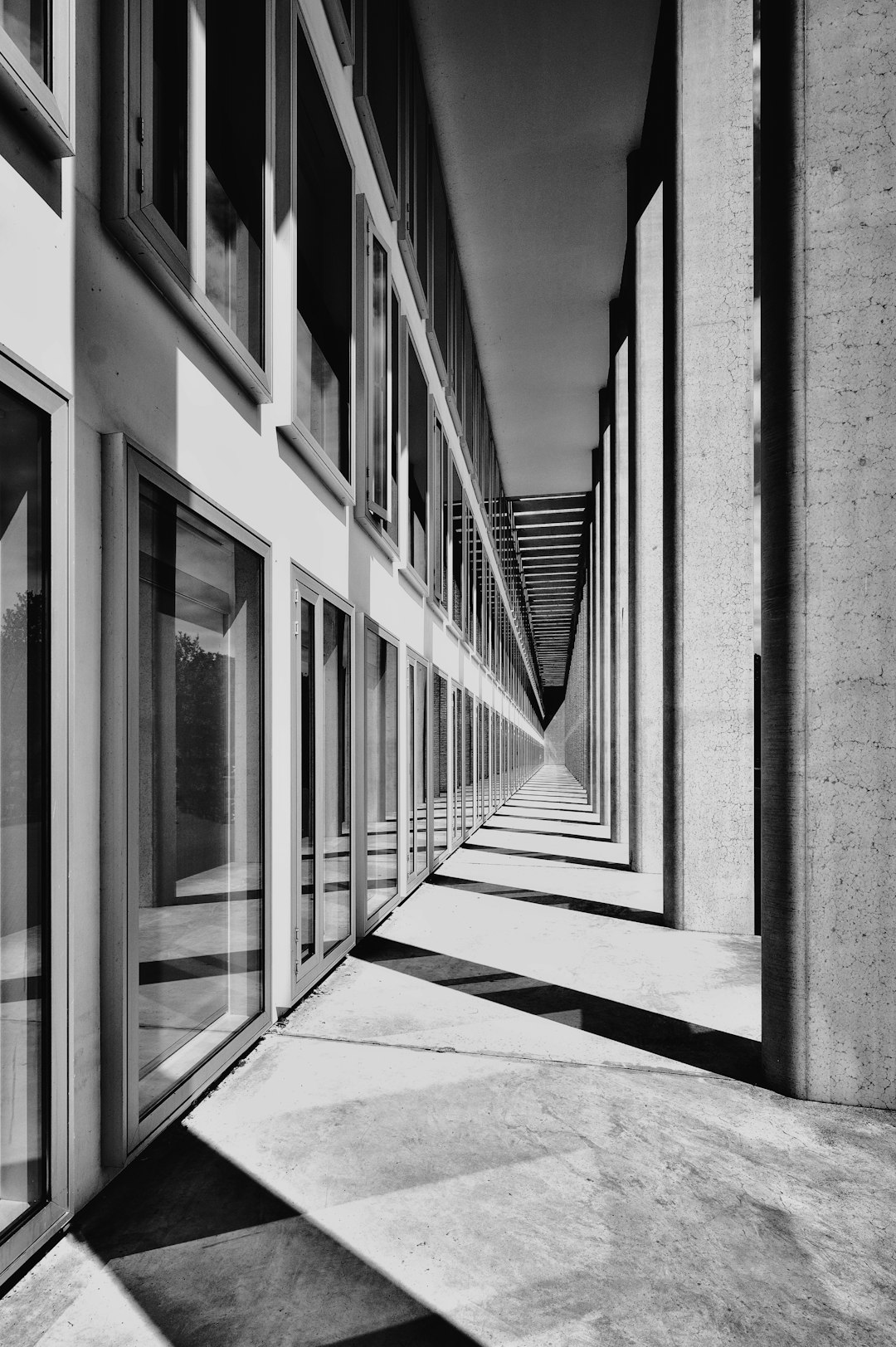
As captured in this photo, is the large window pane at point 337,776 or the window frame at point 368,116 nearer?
the large window pane at point 337,776

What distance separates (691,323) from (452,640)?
6.90m

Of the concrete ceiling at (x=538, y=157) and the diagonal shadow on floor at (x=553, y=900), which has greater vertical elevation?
the concrete ceiling at (x=538, y=157)

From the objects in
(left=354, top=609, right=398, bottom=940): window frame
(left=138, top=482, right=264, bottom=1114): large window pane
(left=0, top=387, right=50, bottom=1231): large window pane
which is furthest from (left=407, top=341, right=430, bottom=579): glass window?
(left=0, top=387, right=50, bottom=1231): large window pane

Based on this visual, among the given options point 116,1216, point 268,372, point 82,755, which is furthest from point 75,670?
point 268,372

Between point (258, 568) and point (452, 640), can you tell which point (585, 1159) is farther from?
point (452, 640)

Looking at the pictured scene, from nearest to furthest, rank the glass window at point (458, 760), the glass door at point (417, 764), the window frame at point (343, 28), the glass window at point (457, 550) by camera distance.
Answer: the window frame at point (343, 28) < the glass door at point (417, 764) < the glass window at point (458, 760) < the glass window at point (457, 550)

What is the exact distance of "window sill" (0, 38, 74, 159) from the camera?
279cm

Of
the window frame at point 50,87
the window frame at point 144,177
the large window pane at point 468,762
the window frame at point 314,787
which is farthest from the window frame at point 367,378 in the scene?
the large window pane at point 468,762

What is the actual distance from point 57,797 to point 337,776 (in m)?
3.97

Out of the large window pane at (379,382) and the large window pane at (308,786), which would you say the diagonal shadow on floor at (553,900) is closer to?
the large window pane at (308,786)

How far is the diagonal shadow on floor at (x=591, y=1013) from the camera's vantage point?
4.91m

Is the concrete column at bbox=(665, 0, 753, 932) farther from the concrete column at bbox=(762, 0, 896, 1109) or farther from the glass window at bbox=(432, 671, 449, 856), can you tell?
the glass window at bbox=(432, 671, 449, 856)

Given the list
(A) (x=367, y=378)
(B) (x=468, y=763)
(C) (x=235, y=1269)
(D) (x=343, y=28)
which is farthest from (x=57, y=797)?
(B) (x=468, y=763)

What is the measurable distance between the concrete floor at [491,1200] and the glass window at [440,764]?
612 centimetres
